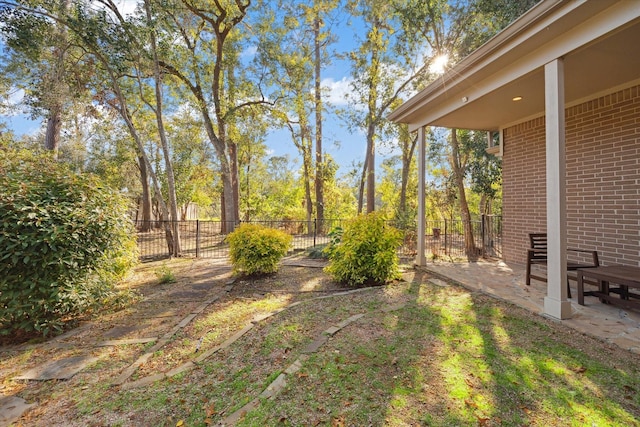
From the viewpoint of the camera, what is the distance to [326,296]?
427cm

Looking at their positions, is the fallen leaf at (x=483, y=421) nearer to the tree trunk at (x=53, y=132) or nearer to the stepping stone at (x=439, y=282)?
the stepping stone at (x=439, y=282)

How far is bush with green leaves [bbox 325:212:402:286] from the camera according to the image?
15.6ft

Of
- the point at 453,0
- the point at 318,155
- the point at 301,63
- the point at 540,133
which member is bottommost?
the point at 540,133

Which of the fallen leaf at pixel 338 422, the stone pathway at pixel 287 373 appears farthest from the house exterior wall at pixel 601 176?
the fallen leaf at pixel 338 422

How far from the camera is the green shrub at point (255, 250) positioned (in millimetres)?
5324

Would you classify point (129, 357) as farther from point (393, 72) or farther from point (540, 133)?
point (393, 72)

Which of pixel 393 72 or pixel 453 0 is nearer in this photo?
pixel 453 0

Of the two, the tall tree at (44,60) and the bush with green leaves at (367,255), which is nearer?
the bush with green leaves at (367,255)

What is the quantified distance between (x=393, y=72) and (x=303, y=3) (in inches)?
174

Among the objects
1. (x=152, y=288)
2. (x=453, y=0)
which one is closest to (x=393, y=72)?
(x=453, y=0)

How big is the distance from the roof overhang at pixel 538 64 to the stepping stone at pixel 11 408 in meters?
5.72

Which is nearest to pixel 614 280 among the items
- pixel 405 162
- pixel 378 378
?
pixel 378 378

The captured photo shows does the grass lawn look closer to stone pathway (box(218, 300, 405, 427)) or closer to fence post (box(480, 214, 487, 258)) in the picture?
stone pathway (box(218, 300, 405, 427))

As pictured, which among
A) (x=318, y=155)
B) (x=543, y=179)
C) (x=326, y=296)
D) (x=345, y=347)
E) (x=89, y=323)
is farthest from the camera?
(x=318, y=155)
